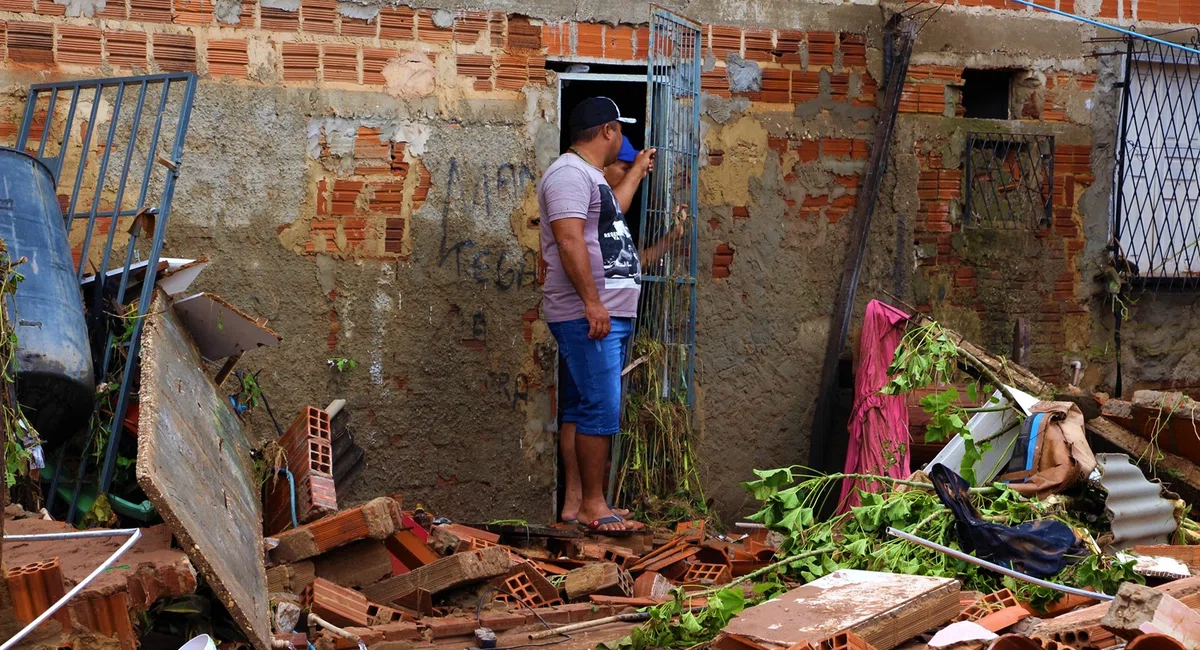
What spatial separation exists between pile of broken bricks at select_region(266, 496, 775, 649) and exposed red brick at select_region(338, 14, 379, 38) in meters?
2.38

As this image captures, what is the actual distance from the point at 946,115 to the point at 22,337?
16.4 feet

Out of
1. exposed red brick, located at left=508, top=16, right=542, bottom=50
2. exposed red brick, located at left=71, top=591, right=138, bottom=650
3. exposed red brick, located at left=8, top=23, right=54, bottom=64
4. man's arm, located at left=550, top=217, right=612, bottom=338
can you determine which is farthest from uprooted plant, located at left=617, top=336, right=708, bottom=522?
exposed red brick, located at left=71, top=591, right=138, bottom=650

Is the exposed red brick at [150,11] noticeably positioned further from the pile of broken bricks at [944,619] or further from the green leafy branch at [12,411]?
the pile of broken bricks at [944,619]

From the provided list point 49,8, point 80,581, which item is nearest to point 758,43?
point 49,8

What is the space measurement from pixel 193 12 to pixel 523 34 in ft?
5.25

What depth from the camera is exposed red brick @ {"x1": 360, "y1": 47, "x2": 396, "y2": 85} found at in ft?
20.5

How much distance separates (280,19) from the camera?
6.12 m

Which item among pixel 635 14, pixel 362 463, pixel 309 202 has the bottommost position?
pixel 362 463

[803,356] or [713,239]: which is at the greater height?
[713,239]

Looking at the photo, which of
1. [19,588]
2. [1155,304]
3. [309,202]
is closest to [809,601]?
[19,588]

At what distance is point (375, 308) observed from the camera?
6.30 meters

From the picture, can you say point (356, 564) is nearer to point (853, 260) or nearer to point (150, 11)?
point (150, 11)

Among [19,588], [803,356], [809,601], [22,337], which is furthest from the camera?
[803,356]

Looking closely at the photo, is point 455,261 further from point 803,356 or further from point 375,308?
point 803,356
